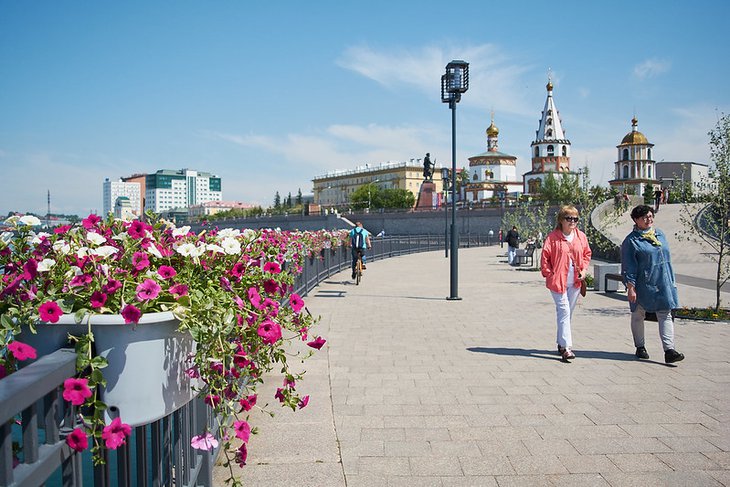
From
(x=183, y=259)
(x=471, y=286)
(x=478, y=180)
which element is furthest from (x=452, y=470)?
(x=478, y=180)

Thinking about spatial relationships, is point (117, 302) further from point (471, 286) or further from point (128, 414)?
point (471, 286)

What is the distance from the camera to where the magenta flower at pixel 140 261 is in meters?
2.56

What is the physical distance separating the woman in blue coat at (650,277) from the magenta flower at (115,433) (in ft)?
19.5

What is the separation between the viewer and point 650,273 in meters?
6.77

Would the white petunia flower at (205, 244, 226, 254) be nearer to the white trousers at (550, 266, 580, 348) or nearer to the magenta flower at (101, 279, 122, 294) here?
the magenta flower at (101, 279, 122, 294)

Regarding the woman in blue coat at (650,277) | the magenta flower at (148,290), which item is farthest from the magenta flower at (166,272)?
the woman in blue coat at (650,277)

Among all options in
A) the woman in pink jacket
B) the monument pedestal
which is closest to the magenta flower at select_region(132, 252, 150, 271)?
the woman in pink jacket

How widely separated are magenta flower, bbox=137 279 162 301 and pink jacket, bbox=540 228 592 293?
5.52 m

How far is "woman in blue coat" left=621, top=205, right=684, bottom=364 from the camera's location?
264 inches

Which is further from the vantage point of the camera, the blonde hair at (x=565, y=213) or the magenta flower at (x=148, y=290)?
the blonde hair at (x=565, y=213)

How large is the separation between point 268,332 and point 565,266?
17.3ft

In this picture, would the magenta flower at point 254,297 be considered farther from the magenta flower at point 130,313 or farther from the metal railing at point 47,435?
the metal railing at point 47,435

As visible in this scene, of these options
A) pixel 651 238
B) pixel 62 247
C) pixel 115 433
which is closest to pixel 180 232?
pixel 62 247

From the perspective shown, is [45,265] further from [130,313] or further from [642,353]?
[642,353]
